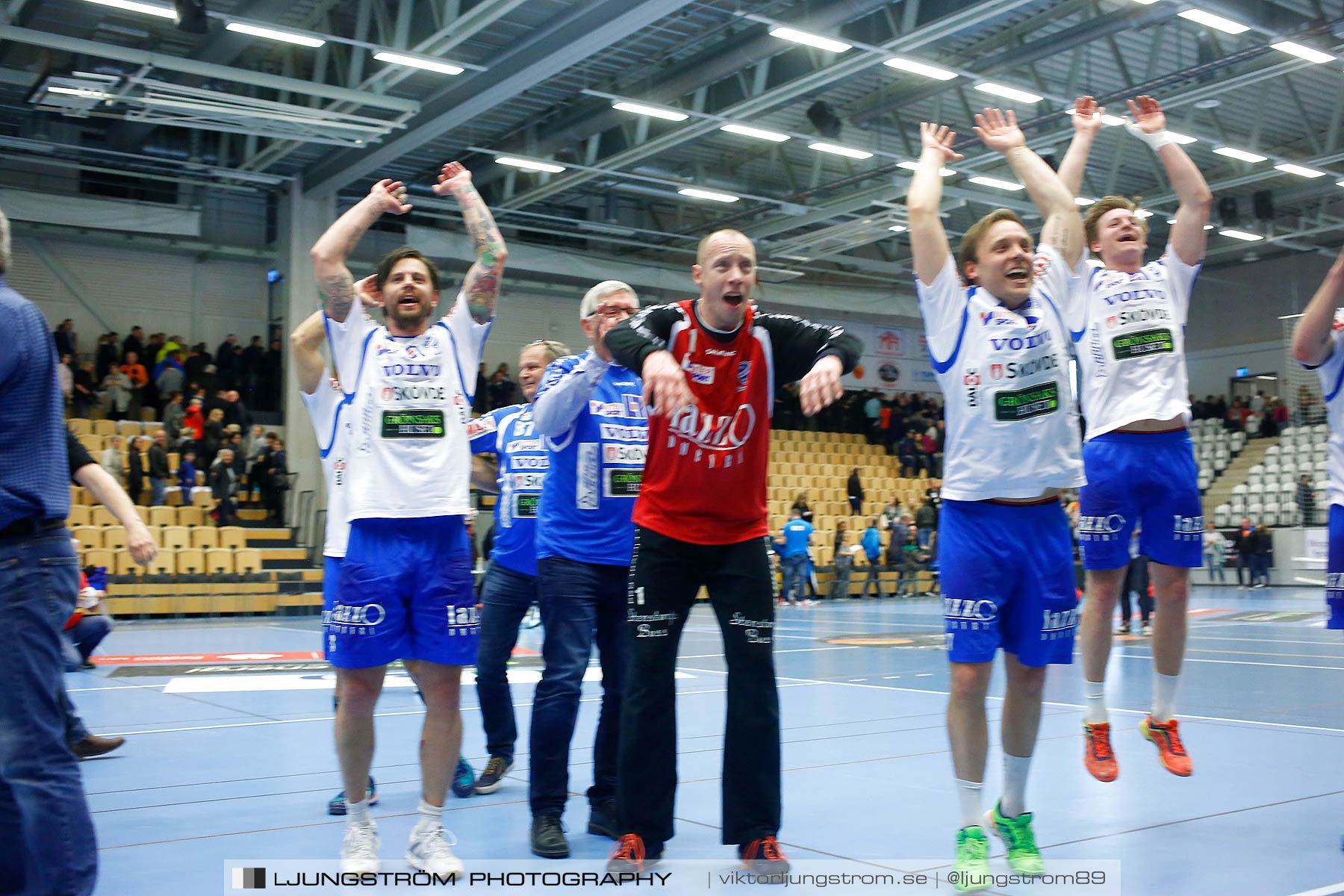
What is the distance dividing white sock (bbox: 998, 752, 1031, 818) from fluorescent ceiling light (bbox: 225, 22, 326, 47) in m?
14.3

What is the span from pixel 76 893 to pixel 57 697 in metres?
0.51

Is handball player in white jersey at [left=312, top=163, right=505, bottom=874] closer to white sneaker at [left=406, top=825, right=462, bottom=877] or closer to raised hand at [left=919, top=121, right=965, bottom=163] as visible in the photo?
white sneaker at [left=406, top=825, right=462, bottom=877]

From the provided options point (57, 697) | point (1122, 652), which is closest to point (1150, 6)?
point (1122, 652)

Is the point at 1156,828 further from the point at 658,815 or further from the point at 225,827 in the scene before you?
the point at 225,827

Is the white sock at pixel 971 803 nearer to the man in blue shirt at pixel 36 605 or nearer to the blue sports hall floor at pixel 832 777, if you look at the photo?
the blue sports hall floor at pixel 832 777

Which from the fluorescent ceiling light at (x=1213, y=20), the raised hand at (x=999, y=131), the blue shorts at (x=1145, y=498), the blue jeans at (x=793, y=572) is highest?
the fluorescent ceiling light at (x=1213, y=20)

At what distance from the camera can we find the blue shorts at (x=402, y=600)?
3.68 meters

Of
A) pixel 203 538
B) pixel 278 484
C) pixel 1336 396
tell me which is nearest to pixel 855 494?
pixel 278 484

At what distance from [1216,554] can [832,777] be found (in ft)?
80.8

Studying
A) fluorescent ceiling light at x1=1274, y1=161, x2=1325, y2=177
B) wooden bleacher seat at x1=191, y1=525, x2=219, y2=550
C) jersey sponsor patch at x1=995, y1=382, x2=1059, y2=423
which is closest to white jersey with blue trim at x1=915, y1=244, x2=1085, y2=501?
jersey sponsor patch at x1=995, y1=382, x2=1059, y2=423

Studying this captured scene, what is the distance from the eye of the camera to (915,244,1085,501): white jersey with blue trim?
361 centimetres

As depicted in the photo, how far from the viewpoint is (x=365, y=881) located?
3.50 meters

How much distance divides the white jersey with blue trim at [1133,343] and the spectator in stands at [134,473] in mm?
17086

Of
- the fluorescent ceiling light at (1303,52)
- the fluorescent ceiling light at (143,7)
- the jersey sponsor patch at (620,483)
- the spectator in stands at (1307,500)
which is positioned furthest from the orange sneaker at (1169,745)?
the spectator in stands at (1307,500)
